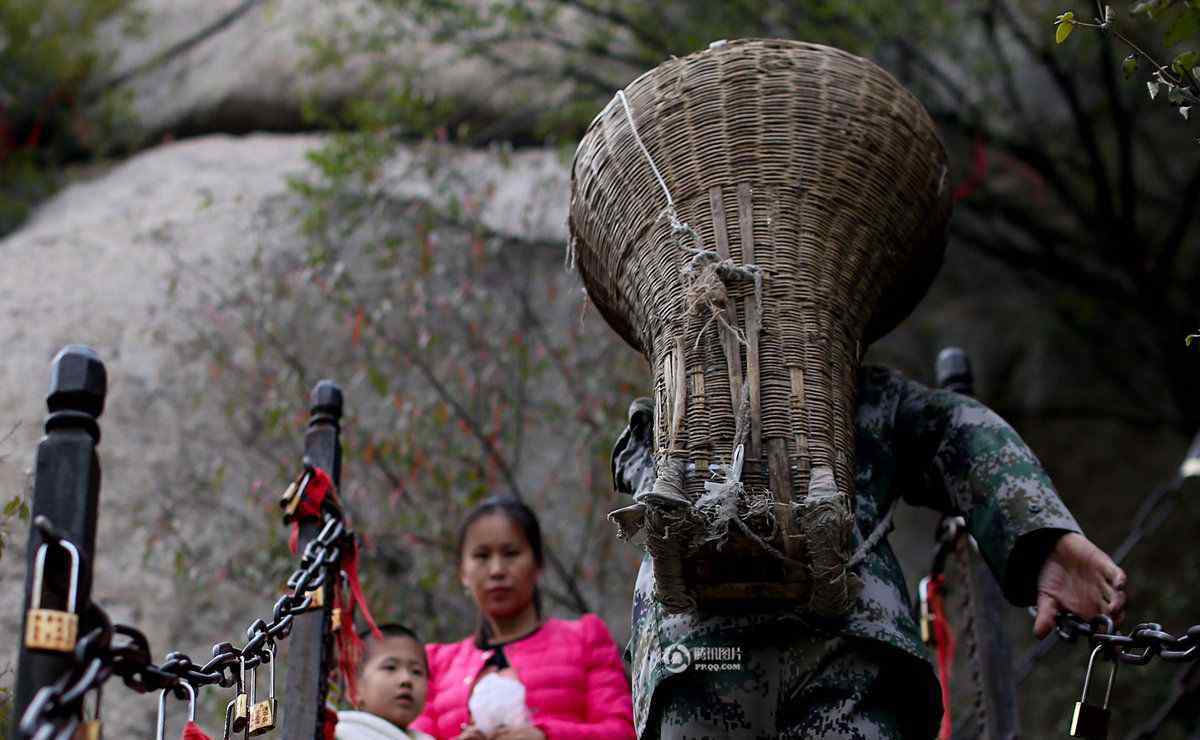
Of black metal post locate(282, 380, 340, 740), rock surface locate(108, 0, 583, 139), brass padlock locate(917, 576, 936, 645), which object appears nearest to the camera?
black metal post locate(282, 380, 340, 740)

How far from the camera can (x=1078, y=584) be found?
2555mm

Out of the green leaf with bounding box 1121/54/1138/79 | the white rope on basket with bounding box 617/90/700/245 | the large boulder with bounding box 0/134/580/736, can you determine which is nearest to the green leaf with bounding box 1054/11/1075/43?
the green leaf with bounding box 1121/54/1138/79

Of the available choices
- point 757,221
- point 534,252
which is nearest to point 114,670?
point 757,221

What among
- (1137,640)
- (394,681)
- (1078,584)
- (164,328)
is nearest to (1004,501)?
(1078,584)

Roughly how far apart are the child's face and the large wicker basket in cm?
136

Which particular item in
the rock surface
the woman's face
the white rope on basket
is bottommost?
the woman's face

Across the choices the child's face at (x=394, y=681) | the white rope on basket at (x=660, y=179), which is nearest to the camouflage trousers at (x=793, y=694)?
the white rope on basket at (x=660, y=179)

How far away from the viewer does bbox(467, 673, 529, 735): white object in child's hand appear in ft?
11.9

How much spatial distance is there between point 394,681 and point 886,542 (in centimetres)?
156

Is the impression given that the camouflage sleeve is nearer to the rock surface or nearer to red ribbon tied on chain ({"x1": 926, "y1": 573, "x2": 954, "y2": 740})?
red ribbon tied on chain ({"x1": 926, "y1": 573, "x2": 954, "y2": 740})

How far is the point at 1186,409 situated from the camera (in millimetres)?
6750

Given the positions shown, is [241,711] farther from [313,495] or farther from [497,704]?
[497,704]

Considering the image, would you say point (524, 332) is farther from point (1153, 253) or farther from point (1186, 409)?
→ point (1153, 253)

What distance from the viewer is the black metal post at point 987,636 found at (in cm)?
384
